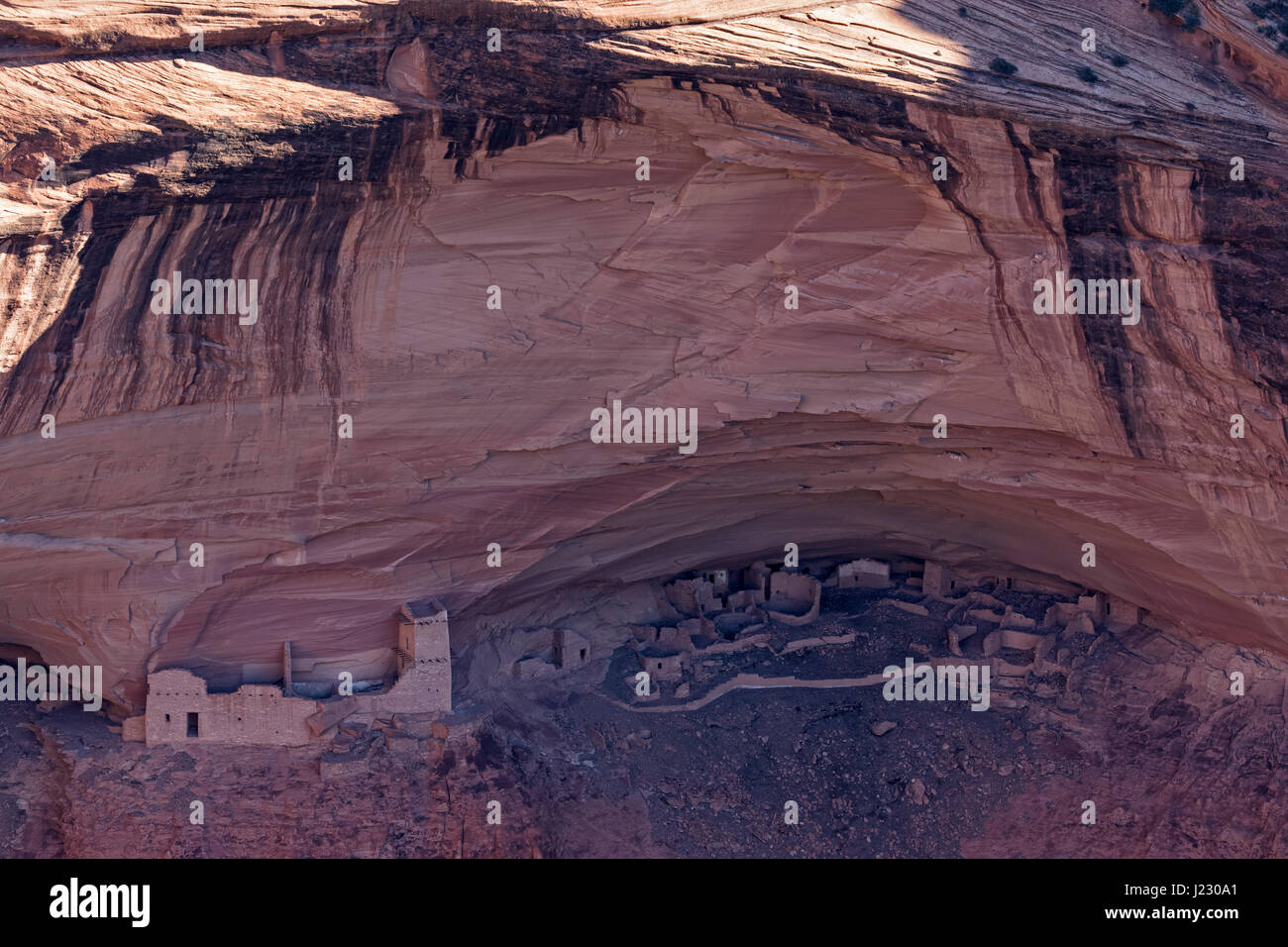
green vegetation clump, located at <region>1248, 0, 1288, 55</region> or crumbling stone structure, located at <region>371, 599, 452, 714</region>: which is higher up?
green vegetation clump, located at <region>1248, 0, 1288, 55</region>

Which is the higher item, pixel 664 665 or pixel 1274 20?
pixel 1274 20

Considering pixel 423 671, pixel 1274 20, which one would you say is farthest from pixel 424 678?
pixel 1274 20

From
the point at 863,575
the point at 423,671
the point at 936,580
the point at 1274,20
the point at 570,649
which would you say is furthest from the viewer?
the point at 863,575

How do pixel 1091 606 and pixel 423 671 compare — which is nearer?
pixel 423 671

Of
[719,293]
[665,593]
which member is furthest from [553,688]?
[719,293]

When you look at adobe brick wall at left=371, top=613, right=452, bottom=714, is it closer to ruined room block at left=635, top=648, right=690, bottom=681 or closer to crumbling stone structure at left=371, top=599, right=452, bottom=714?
crumbling stone structure at left=371, top=599, right=452, bottom=714

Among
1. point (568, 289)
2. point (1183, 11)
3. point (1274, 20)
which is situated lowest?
point (568, 289)

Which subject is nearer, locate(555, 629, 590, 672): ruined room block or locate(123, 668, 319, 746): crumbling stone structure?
locate(123, 668, 319, 746): crumbling stone structure

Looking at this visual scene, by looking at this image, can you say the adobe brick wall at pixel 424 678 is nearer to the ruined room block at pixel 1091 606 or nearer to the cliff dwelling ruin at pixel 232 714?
the cliff dwelling ruin at pixel 232 714

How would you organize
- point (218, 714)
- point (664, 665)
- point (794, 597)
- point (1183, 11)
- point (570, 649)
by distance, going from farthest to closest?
1. point (794, 597)
2. point (570, 649)
3. point (664, 665)
4. point (1183, 11)
5. point (218, 714)

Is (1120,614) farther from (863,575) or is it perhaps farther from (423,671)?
(423,671)

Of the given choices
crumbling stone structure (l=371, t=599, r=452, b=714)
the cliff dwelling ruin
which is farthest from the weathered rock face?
crumbling stone structure (l=371, t=599, r=452, b=714)
